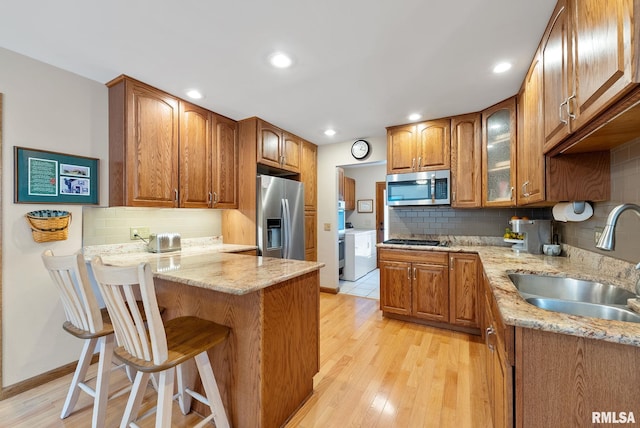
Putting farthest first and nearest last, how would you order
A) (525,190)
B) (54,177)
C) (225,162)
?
(225,162) < (525,190) < (54,177)

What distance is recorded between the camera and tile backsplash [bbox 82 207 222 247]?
224 centimetres

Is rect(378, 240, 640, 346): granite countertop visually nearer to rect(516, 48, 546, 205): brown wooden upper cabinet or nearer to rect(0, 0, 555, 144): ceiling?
rect(516, 48, 546, 205): brown wooden upper cabinet

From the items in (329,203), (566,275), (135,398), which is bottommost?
(135,398)

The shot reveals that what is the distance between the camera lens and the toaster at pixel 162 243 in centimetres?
249

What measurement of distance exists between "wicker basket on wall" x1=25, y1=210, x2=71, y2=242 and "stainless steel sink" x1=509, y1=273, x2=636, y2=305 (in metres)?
3.10

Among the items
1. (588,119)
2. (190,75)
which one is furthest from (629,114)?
(190,75)

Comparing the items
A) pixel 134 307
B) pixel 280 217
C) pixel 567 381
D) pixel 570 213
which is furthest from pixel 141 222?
pixel 570 213

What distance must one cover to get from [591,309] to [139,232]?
3274 millimetres

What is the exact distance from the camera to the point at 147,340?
3.81 feet

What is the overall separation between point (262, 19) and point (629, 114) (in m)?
1.73

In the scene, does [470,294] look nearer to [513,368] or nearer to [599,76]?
[513,368]

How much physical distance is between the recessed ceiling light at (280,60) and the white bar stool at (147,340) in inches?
63.1

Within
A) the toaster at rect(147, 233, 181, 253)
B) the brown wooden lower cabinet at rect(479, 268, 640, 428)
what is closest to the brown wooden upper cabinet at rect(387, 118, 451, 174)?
the brown wooden lower cabinet at rect(479, 268, 640, 428)

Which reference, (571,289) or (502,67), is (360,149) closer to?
(502,67)
